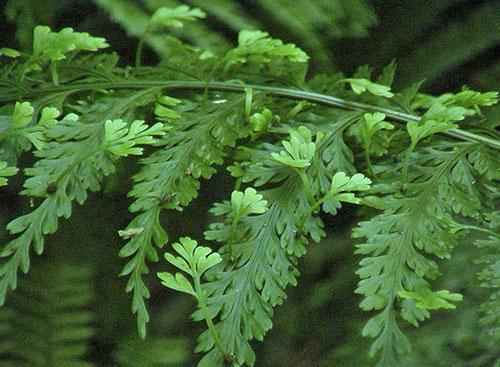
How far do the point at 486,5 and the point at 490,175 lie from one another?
0.78 metres

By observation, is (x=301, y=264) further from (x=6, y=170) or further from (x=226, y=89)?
(x=6, y=170)

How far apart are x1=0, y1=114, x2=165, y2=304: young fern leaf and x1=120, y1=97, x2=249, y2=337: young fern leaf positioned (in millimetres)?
45

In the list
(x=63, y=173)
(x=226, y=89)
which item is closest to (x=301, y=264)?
(x=226, y=89)

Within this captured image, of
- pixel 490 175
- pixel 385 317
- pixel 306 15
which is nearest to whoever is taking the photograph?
pixel 385 317

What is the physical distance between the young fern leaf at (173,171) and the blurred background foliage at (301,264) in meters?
0.14

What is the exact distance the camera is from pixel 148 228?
74 centimetres

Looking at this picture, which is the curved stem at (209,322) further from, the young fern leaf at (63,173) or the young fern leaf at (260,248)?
the young fern leaf at (63,173)

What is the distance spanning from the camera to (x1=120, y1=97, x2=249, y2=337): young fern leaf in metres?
0.72

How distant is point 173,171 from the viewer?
0.79m

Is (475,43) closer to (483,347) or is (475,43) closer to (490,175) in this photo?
(490,175)

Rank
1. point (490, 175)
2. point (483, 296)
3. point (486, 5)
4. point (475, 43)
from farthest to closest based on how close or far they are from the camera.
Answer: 1. point (486, 5)
2. point (475, 43)
3. point (483, 296)
4. point (490, 175)

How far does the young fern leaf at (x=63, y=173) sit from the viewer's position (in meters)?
0.73

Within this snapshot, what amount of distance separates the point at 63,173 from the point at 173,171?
5.1 inches

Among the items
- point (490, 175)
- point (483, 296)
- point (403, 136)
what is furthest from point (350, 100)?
point (483, 296)
